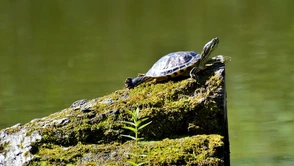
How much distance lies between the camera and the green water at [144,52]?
7012 millimetres

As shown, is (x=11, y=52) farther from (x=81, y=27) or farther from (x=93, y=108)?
(x=93, y=108)

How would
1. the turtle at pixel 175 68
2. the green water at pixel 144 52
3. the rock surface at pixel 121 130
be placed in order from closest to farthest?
the rock surface at pixel 121 130
the turtle at pixel 175 68
the green water at pixel 144 52

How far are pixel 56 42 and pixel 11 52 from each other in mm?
1142

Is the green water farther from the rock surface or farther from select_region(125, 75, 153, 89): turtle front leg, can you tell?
the rock surface

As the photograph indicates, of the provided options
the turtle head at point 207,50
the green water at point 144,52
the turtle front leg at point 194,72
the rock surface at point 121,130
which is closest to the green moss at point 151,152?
the rock surface at point 121,130

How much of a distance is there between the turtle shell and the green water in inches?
61.0

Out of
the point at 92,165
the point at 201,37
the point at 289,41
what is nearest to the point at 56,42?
the point at 201,37

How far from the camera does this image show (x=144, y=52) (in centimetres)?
1126

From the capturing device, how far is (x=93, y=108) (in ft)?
13.7

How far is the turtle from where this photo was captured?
4.48 metres

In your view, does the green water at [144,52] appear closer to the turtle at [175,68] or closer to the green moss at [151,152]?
the turtle at [175,68]

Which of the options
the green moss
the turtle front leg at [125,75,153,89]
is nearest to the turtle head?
the turtle front leg at [125,75,153,89]

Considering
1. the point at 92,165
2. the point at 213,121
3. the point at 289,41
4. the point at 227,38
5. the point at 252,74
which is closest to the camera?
the point at 92,165

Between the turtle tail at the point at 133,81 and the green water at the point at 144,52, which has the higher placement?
the green water at the point at 144,52
